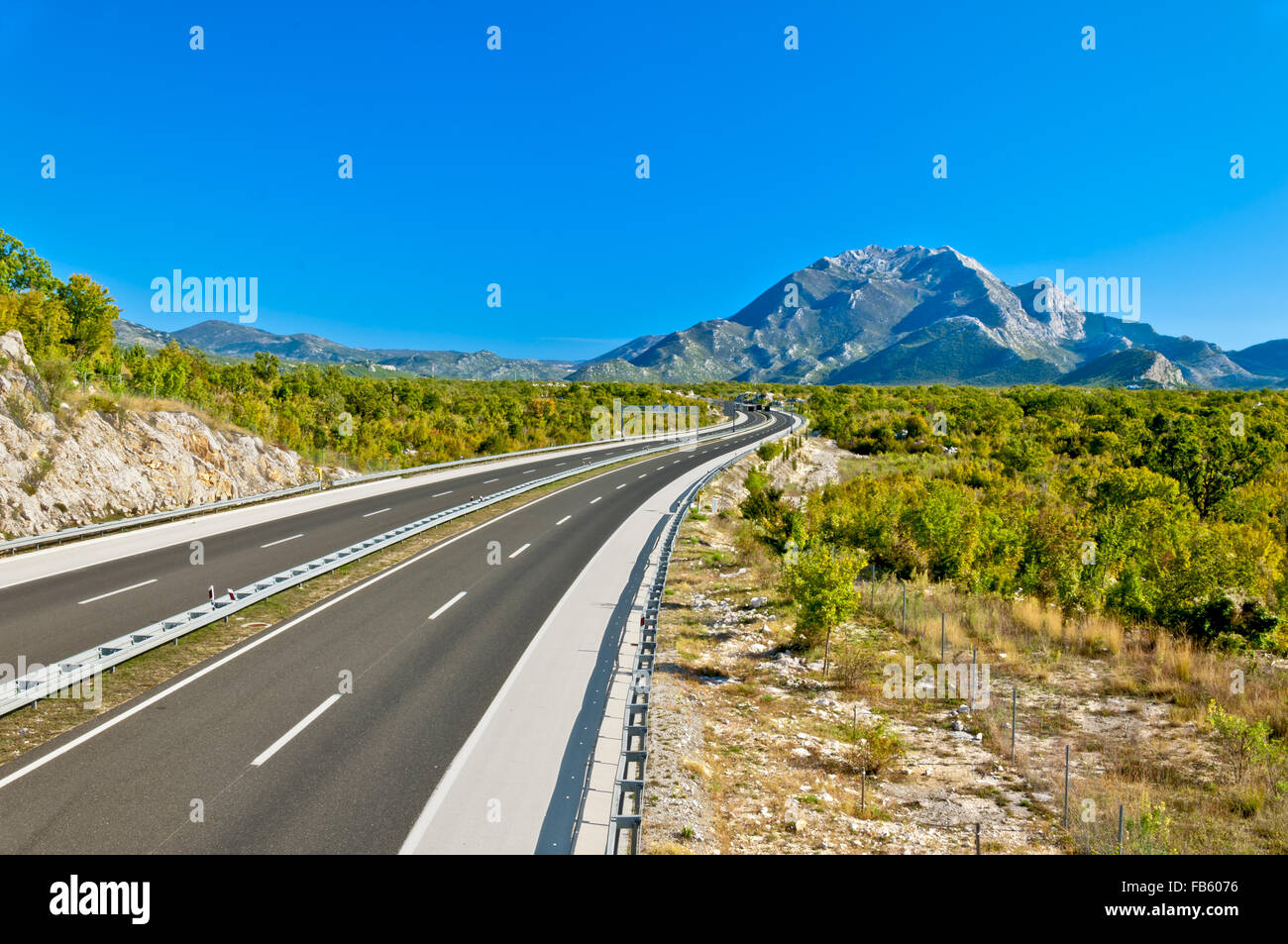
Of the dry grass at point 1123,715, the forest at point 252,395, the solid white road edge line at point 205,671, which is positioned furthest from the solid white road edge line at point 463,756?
the forest at point 252,395

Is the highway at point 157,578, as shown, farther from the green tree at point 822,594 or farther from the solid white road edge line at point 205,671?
the green tree at point 822,594

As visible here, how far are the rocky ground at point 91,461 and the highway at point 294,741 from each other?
1290 centimetres

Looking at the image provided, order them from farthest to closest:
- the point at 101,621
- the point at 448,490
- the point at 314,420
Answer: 1. the point at 314,420
2. the point at 448,490
3. the point at 101,621

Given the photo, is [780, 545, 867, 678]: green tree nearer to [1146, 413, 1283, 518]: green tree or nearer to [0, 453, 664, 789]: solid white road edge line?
[0, 453, 664, 789]: solid white road edge line

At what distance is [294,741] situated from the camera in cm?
866

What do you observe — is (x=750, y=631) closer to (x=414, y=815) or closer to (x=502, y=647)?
(x=502, y=647)

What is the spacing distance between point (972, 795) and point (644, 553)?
517 inches

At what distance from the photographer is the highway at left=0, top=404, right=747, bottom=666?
12219 millimetres

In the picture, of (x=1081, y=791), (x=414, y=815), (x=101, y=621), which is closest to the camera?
(x=414, y=815)

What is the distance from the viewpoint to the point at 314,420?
38062mm

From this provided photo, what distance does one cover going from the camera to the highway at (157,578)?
1222cm

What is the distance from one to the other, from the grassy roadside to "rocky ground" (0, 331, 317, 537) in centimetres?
1051

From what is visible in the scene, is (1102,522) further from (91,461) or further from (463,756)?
(91,461)
